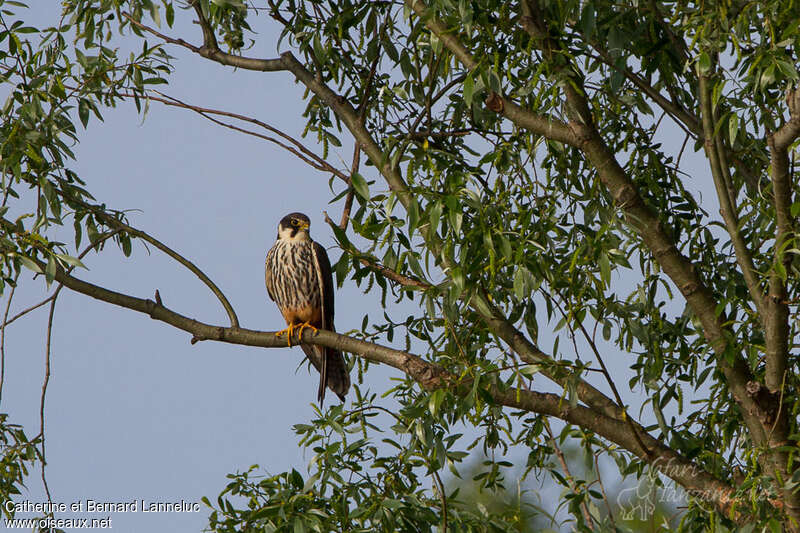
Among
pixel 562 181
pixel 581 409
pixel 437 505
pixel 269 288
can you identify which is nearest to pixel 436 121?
pixel 562 181

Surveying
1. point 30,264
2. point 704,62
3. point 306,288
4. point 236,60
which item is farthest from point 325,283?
point 704,62

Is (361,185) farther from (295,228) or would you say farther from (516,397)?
(295,228)

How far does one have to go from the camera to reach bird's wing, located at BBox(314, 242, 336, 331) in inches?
219

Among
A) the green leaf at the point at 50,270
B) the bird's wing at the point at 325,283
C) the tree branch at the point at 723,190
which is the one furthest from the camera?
the bird's wing at the point at 325,283

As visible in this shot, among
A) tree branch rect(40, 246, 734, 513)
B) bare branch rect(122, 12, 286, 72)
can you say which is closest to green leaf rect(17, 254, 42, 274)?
tree branch rect(40, 246, 734, 513)

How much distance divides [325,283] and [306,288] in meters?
0.13

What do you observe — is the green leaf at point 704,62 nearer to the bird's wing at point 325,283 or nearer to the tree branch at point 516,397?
the tree branch at point 516,397

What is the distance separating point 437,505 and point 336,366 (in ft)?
7.35

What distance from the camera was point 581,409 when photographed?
11.8ft

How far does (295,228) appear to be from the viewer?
5977 mm

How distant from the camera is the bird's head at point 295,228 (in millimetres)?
5891

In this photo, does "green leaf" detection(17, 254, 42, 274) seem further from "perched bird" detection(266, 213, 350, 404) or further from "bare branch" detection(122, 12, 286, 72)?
"perched bird" detection(266, 213, 350, 404)

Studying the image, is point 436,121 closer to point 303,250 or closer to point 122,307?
point 122,307

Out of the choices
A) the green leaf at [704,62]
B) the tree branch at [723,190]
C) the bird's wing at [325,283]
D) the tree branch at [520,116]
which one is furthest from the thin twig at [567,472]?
the bird's wing at [325,283]
